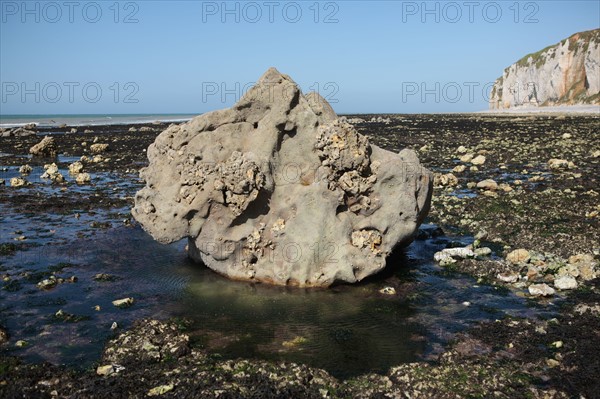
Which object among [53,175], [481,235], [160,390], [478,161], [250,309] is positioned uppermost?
[478,161]

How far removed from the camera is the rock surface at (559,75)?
304 ft

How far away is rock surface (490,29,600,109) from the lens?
92.6m

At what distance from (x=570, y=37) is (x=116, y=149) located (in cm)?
10003

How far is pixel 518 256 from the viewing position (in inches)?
460

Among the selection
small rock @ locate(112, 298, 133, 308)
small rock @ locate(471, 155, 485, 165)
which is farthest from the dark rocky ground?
small rock @ locate(471, 155, 485, 165)

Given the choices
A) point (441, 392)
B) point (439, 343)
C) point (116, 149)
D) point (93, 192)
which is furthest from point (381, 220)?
point (116, 149)

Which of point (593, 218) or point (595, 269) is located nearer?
point (595, 269)

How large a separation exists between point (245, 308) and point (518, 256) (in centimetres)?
676

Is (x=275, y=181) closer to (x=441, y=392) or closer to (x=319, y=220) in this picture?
(x=319, y=220)

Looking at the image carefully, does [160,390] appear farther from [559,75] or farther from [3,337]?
[559,75]

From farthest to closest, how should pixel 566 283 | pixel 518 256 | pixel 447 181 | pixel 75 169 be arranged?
pixel 75 169, pixel 447 181, pixel 518 256, pixel 566 283

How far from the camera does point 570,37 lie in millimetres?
102438

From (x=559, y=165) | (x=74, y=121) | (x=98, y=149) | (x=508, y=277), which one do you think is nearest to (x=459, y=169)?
(x=559, y=165)

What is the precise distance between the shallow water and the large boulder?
61 cm
